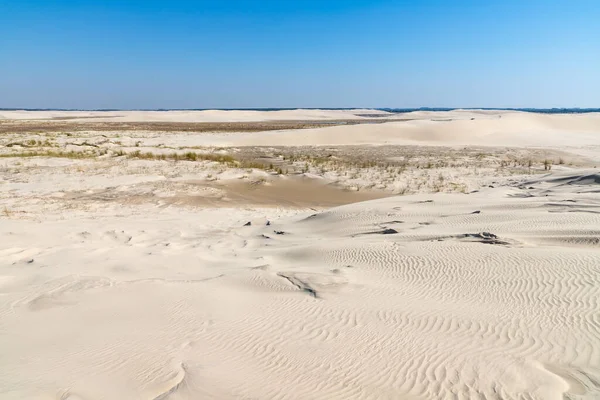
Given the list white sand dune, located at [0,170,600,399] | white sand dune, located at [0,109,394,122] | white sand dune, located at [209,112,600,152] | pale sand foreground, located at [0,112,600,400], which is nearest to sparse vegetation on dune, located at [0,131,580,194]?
pale sand foreground, located at [0,112,600,400]

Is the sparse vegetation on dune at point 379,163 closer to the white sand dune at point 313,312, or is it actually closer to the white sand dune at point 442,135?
the white sand dune at point 442,135

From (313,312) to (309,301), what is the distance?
31 centimetres

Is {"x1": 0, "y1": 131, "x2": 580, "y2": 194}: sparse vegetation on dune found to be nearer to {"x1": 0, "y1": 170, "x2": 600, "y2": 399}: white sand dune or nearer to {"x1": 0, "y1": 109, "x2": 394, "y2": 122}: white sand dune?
{"x1": 0, "y1": 170, "x2": 600, "y2": 399}: white sand dune

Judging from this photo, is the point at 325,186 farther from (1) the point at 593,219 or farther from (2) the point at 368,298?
(2) the point at 368,298

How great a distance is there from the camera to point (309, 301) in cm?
518

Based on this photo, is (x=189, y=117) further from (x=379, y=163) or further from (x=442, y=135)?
(x=379, y=163)

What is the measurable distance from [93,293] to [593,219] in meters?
7.90

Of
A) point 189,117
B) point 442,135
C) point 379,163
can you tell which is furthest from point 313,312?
point 189,117

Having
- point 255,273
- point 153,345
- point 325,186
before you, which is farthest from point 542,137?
point 153,345

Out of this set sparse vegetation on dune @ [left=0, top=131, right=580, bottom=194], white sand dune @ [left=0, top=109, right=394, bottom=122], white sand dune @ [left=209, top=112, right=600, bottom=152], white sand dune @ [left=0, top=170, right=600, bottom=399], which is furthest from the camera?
white sand dune @ [left=0, top=109, right=394, bottom=122]

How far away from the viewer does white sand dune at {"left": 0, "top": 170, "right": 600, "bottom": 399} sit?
11.7 ft

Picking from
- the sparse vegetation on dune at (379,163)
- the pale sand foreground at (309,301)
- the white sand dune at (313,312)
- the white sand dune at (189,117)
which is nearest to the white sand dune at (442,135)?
the sparse vegetation on dune at (379,163)

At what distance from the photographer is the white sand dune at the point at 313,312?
11.7 ft

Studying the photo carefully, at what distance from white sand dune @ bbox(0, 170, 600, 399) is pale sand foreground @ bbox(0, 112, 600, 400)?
0.8 inches
